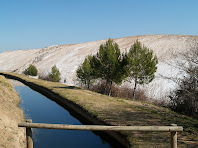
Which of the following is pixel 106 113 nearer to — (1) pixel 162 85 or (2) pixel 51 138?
(2) pixel 51 138

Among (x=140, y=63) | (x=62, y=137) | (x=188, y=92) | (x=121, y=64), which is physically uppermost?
(x=140, y=63)

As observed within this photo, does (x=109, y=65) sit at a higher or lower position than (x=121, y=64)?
lower

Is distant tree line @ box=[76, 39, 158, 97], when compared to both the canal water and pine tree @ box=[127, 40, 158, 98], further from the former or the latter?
the canal water

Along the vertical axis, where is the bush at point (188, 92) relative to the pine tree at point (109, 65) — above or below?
below

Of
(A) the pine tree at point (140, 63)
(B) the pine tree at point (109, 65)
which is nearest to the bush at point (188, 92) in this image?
(A) the pine tree at point (140, 63)

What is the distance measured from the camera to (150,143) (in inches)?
385

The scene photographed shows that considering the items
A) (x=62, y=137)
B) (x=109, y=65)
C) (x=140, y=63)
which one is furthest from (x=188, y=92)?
(x=109, y=65)

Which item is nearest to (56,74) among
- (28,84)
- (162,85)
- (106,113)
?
(28,84)

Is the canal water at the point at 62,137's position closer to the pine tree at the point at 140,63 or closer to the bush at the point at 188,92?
the bush at the point at 188,92

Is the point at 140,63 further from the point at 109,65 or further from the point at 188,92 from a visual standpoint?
the point at 188,92

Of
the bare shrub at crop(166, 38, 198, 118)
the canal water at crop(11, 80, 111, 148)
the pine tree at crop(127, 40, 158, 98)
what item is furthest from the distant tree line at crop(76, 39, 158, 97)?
the canal water at crop(11, 80, 111, 148)

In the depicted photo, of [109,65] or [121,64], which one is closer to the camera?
[109,65]

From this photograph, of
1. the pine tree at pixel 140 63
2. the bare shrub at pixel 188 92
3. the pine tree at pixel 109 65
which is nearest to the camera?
the bare shrub at pixel 188 92

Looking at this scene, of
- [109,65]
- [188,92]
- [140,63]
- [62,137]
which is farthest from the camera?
[140,63]
